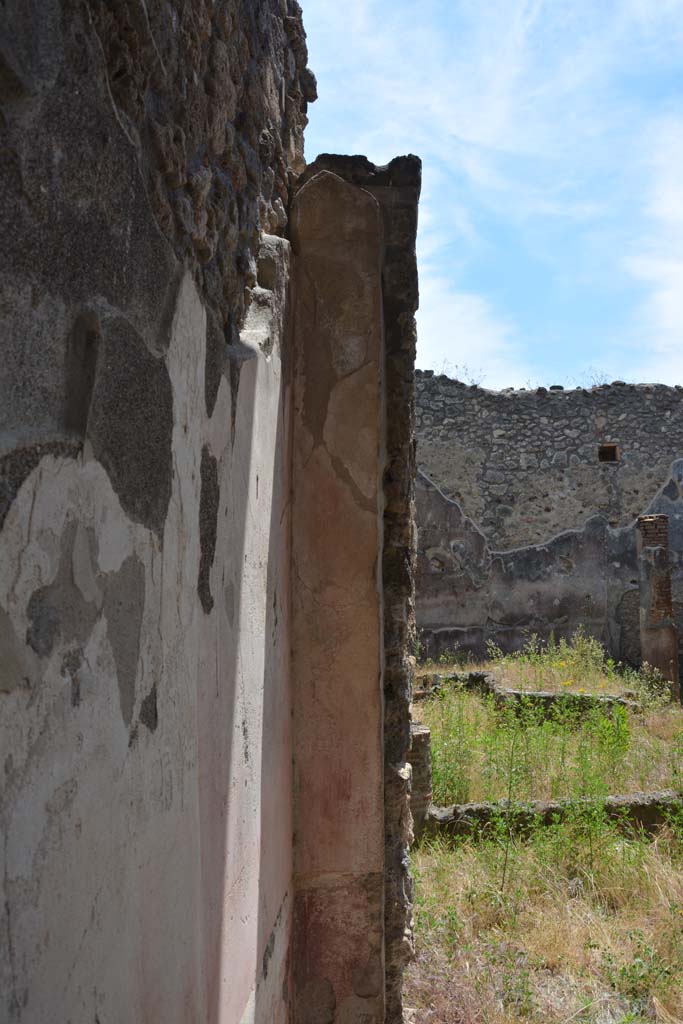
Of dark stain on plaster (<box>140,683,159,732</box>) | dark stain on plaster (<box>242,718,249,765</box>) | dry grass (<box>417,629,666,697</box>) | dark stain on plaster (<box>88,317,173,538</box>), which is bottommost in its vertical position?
dry grass (<box>417,629,666,697</box>)

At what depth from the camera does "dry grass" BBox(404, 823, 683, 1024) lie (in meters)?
3.07

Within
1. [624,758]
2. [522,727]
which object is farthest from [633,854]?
[522,727]

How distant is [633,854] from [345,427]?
3099 millimetres

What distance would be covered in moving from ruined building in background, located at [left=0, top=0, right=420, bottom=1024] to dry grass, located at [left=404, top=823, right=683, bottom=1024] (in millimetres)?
967

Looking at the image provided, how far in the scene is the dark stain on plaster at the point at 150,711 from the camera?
88 centimetres

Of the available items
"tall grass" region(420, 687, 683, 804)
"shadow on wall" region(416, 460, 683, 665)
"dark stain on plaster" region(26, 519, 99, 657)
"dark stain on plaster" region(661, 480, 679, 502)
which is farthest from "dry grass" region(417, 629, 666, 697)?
"dark stain on plaster" region(26, 519, 99, 657)

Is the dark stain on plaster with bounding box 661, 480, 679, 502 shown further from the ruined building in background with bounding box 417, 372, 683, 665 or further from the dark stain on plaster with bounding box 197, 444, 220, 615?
the dark stain on plaster with bounding box 197, 444, 220, 615

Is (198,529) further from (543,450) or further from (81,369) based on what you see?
(543,450)

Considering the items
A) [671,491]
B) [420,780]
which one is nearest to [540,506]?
[671,491]

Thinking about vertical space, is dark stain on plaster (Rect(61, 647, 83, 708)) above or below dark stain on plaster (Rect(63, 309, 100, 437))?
below

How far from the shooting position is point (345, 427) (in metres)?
2.24

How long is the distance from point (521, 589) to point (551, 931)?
894 centimetres

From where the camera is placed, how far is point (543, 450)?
1349 cm

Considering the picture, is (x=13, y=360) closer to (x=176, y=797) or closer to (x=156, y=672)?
(x=156, y=672)
